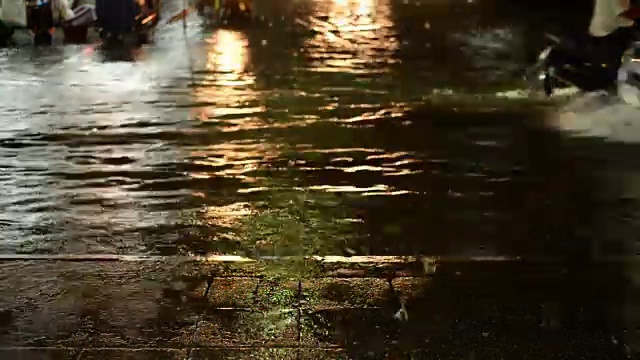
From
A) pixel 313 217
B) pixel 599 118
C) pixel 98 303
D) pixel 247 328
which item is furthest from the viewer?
pixel 599 118

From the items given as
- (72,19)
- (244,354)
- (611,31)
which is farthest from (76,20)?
(244,354)

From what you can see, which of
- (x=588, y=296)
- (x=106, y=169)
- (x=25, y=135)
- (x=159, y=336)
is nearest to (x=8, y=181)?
(x=106, y=169)

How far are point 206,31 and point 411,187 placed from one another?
54.4 feet

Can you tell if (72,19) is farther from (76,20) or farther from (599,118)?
(599,118)

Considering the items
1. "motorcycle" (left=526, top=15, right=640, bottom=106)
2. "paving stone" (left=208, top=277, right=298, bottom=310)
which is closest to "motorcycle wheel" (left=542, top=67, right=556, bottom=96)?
"motorcycle" (left=526, top=15, right=640, bottom=106)

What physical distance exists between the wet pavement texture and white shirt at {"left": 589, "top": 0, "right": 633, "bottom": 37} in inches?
70.3

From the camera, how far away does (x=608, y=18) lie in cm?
1470

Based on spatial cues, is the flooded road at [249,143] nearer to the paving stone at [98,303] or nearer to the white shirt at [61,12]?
the paving stone at [98,303]

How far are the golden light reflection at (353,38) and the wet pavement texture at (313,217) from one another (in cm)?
126

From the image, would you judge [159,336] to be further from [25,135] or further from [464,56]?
[464,56]

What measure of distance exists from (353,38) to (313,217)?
15086mm

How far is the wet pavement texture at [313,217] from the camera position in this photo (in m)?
5.53

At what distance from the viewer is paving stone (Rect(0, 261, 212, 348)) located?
17.9 ft

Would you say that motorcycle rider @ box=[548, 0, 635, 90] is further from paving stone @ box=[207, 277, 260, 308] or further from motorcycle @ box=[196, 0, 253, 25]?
motorcycle @ box=[196, 0, 253, 25]
